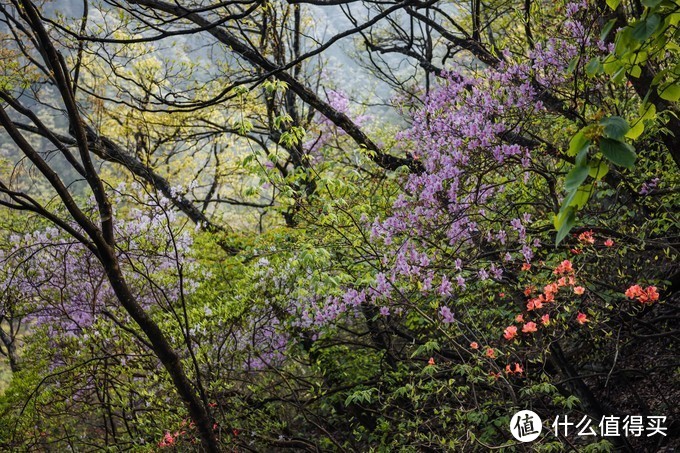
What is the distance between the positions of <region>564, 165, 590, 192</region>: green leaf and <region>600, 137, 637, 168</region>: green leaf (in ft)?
0.16

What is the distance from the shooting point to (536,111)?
464 centimetres

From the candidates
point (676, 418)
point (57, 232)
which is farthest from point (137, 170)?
point (676, 418)

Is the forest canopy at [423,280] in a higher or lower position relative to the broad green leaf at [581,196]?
higher

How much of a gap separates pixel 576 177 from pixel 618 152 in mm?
97

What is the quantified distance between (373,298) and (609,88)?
3.18 meters

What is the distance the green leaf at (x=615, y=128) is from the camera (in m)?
1.07

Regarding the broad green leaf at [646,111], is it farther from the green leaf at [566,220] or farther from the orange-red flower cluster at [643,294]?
the orange-red flower cluster at [643,294]

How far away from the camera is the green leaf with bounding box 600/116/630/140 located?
107 centimetres

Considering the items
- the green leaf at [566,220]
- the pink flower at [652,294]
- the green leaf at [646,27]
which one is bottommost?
the green leaf at [566,220]

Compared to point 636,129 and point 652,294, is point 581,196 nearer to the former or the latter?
point 636,129

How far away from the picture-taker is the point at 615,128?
107cm

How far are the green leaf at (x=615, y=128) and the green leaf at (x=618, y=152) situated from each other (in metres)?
0.02

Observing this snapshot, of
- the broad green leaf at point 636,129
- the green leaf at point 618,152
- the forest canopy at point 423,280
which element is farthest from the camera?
the forest canopy at point 423,280

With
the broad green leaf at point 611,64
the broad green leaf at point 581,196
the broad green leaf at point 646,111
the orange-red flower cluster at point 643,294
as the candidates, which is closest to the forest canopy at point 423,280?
the orange-red flower cluster at point 643,294
